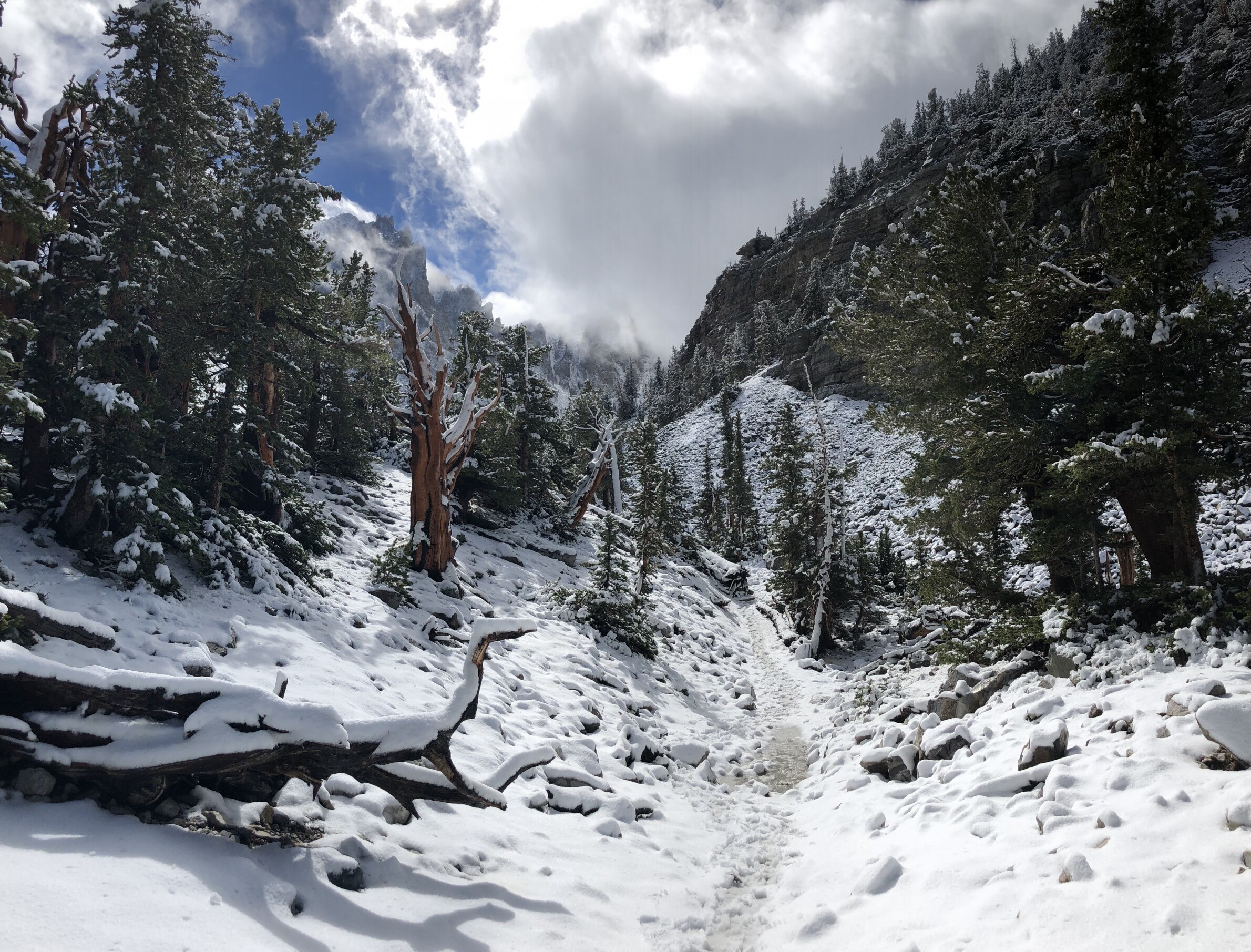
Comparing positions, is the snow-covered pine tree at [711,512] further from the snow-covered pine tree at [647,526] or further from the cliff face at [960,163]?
the snow-covered pine tree at [647,526]

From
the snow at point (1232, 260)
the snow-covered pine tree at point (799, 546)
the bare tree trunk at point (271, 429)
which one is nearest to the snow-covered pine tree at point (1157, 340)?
the snow-covered pine tree at point (799, 546)

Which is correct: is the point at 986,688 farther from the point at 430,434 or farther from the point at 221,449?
the point at 221,449

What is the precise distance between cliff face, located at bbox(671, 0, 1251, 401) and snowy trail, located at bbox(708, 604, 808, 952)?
35095 millimetres

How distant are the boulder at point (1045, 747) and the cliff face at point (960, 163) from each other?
39.1 meters

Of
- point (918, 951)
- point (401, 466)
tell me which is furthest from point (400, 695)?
point (401, 466)

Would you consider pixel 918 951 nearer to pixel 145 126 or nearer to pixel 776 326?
pixel 145 126

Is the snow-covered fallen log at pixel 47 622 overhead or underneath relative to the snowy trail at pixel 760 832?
overhead

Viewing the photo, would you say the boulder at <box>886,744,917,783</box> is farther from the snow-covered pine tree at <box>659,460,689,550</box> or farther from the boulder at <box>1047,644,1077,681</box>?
the snow-covered pine tree at <box>659,460,689,550</box>

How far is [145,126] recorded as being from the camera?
32.5 ft

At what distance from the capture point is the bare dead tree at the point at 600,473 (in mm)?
29719

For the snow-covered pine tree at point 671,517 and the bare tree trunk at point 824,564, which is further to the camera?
the snow-covered pine tree at point 671,517

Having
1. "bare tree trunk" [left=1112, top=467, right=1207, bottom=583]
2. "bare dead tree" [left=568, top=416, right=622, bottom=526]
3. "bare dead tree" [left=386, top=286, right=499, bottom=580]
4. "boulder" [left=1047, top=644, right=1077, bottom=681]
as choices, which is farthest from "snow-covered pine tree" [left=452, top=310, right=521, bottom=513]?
"bare tree trunk" [left=1112, top=467, right=1207, bottom=583]

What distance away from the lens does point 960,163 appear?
31.4 m

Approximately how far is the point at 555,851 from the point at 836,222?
127626mm
